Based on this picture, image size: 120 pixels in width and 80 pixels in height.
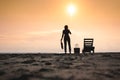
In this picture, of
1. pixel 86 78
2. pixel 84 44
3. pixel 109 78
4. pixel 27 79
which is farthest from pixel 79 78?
pixel 84 44

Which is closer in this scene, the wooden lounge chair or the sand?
the sand

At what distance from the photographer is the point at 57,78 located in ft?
20.9

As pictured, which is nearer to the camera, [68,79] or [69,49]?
[68,79]

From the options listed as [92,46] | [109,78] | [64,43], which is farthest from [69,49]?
[109,78]

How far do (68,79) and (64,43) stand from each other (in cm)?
1270

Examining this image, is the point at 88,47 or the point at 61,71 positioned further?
the point at 88,47

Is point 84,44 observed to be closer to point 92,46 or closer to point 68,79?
point 92,46

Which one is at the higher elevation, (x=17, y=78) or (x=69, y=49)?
(x=69, y=49)

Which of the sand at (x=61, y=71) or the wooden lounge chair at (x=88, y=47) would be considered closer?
the sand at (x=61, y=71)

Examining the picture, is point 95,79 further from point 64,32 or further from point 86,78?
point 64,32

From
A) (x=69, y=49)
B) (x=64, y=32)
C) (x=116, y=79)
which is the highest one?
(x=64, y=32)

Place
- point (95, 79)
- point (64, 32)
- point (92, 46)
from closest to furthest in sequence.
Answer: point (95, 79)
point (64, 32)
point (92, 46)

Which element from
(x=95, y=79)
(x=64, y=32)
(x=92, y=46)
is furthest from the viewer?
(x=92, y=46)

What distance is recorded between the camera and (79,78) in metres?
6.34
